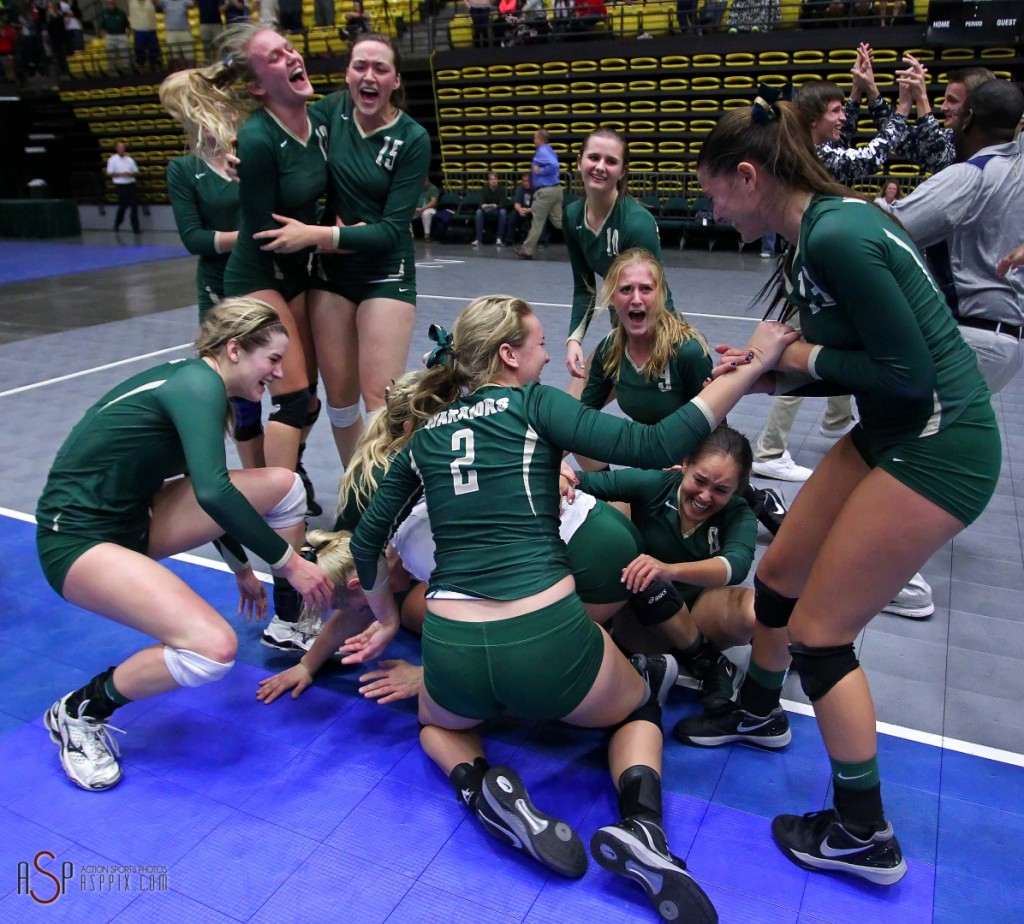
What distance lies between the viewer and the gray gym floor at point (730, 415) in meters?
2.63

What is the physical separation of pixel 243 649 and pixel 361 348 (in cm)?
126

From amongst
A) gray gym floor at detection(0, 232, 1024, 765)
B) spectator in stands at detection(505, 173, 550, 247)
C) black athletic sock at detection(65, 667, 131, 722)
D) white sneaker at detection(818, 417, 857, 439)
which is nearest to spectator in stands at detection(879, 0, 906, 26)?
gray gym floor at detection(0, 232, 1024, 765)

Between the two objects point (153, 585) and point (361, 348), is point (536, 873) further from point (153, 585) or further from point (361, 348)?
point (361, 348)

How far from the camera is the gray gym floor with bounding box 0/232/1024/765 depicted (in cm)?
263

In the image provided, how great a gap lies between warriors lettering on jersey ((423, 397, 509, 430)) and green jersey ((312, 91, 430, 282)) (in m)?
1.37

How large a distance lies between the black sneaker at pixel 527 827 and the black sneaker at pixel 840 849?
51cm

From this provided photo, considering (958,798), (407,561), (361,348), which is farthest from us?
(361,348)

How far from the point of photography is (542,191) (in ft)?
41.1

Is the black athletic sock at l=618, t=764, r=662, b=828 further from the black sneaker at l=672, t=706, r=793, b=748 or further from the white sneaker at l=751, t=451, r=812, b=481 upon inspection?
the white sneaker at l=751, t=451, r=812, b=481

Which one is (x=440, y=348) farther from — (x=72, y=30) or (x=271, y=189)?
(x=72, y=30)

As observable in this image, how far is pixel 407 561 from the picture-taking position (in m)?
2.45

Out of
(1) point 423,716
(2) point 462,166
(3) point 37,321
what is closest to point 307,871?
(1) point 423,716

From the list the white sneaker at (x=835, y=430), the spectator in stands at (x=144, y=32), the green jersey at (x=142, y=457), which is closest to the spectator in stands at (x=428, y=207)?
the spectator in stands at (x=144, y=32)

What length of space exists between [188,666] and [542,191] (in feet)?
37.1
